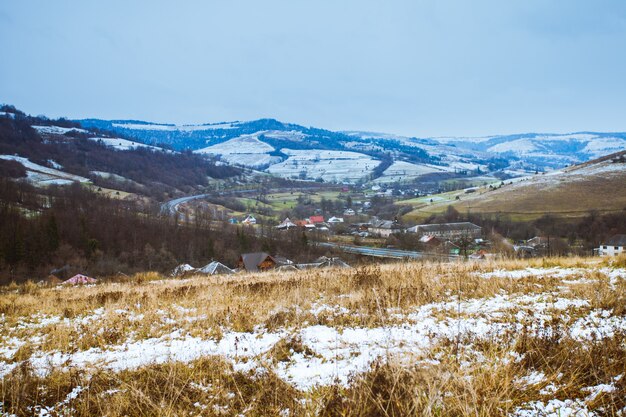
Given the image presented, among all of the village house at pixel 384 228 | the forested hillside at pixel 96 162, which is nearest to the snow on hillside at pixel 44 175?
the forested hillside at pixel 96 162

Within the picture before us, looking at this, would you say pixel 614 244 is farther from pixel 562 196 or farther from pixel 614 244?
pixel 562 196

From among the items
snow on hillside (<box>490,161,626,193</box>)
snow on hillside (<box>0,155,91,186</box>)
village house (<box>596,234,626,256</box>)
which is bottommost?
village house (<box>596,234,626,256</box>)

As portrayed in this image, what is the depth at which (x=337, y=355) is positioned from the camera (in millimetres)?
3441

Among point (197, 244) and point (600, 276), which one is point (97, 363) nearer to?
point (600, 276)

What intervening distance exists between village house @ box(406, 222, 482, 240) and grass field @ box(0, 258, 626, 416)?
76413 millimetres

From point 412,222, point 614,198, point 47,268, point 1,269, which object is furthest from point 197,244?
point 614,198

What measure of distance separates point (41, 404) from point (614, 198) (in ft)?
351

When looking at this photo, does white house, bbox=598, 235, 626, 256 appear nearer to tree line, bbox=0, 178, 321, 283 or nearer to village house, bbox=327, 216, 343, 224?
tree line, bbox=0, 178, 321, 283

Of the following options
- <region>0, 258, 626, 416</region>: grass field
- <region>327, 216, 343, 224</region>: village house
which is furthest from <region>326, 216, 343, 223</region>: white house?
<region>0, 258, 626, 416</region>: grass field

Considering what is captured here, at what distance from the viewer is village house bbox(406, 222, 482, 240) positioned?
7725 centimetres

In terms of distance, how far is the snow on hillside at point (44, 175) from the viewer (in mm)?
105188

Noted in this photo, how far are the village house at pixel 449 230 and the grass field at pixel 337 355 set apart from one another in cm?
7641

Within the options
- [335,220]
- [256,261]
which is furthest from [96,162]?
[256,261]

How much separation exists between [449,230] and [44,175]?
424ft
